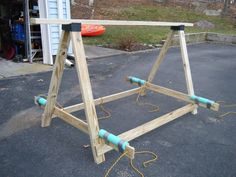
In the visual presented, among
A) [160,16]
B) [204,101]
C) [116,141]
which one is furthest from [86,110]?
[160,16]

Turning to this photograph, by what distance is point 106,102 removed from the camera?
158 inches

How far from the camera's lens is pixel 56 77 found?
9.64ft

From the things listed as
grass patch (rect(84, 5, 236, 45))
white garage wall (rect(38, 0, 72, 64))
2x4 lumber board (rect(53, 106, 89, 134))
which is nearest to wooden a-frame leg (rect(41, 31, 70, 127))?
2x4 lumber board (rect(53, 106, 89, 134))

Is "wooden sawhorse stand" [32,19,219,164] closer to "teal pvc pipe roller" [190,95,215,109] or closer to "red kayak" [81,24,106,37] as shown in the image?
"teal pvc pipe roller" [190,95,215,109]

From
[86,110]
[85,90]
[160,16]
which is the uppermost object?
[160,16]

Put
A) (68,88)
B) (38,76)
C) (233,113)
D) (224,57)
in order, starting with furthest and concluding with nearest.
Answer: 1. (224,57)
2. (38,76)
3. (68,88)
4. (233,113)

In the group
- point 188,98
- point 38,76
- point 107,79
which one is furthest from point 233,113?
point 38,76

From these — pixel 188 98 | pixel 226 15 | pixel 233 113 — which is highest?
pixel 226 15

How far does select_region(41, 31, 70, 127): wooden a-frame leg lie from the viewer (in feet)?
8.98

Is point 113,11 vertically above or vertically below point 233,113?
above

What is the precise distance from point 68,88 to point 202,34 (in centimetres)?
921

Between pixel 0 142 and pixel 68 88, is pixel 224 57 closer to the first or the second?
pixel 68 88

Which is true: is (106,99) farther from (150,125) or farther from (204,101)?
(204,101)

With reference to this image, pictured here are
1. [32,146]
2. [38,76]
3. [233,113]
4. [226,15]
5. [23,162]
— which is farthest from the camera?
[226,15]
